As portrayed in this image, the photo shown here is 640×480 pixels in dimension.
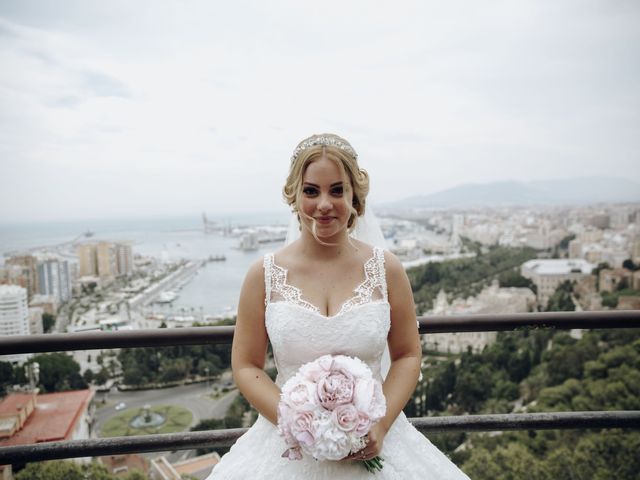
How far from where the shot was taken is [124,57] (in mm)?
31328

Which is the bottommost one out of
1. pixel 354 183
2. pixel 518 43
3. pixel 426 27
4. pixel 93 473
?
pixel 93 473

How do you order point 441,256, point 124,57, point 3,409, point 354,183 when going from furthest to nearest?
1. point 441,256
2. point 124,57
3. point 3,409
4. point 354,183

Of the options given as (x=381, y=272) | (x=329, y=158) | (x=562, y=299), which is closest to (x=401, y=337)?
(x=381, y=272)

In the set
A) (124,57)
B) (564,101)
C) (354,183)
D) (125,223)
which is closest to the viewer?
(354,183)

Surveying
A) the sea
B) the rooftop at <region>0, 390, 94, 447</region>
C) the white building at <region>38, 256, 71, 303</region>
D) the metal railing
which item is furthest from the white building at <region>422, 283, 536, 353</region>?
the metal railing

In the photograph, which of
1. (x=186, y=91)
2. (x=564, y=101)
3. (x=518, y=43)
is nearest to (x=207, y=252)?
(x=186, y=91)

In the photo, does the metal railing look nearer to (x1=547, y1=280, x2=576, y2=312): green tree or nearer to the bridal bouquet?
the bridal bouquet

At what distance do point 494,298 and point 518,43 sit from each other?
91.0 feet

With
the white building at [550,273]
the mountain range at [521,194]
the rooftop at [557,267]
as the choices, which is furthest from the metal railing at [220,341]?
the mountain range at [521,194]

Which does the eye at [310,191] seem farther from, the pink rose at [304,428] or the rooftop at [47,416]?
the rooftop at [47,416]

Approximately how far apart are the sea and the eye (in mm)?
A: 11095

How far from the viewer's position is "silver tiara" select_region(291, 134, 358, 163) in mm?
1634

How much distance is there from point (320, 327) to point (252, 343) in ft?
0.91

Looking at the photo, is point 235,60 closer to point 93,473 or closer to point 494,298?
point 494,298
